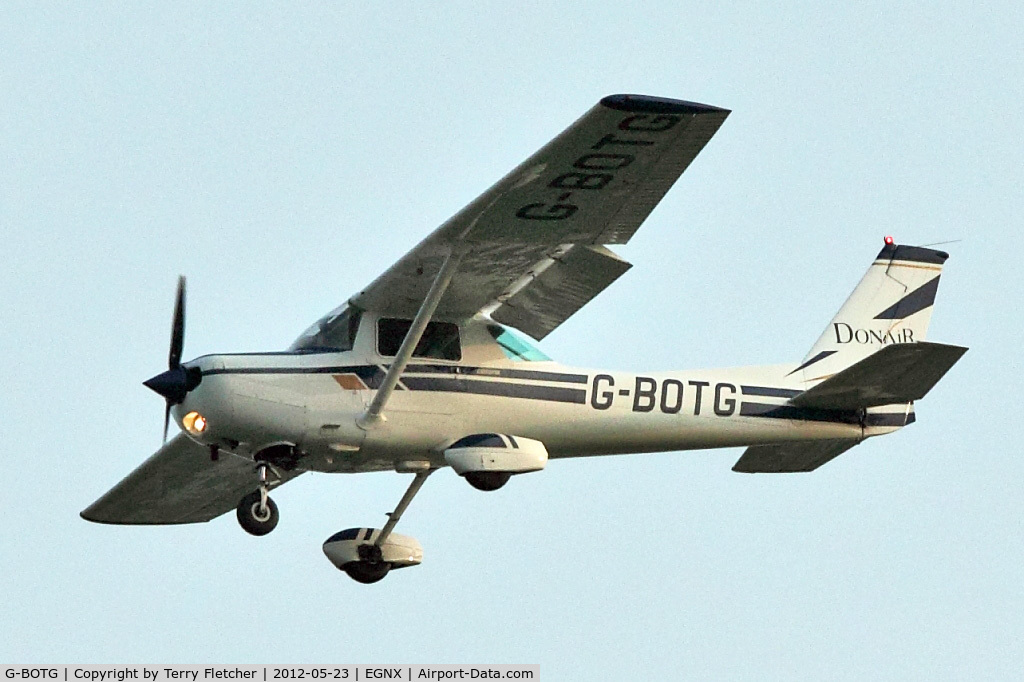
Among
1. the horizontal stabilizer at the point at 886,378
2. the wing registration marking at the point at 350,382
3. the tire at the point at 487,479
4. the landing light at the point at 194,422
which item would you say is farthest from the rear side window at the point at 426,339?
the horizontal stabilizer at the point at 886,378

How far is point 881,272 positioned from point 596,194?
5.43m

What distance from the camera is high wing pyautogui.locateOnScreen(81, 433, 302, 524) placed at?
69.1ft

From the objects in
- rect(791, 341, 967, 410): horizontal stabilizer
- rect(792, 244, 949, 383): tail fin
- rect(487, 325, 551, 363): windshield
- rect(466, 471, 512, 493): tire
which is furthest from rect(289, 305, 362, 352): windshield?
rect(792, 244, 949, 383): tail fin

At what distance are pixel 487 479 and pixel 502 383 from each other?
1050 millimetres

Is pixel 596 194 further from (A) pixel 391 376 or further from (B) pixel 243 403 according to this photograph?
(B) pixel 243 403

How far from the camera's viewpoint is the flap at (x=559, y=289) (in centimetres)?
1848

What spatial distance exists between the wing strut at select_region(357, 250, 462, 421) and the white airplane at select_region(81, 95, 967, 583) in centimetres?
2

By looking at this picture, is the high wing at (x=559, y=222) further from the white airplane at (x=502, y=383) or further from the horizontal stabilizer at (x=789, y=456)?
the horizontal stabilizer at (x=789, y=456)

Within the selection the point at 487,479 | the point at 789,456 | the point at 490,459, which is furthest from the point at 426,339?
the point at 789,456

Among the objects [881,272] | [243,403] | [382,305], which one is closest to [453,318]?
[382,305]

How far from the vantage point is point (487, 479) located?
18.2 m

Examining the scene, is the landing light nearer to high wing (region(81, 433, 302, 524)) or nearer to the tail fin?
high wing (region(81, 433, 302, 524))

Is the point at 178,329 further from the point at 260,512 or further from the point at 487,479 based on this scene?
the point at 487,479

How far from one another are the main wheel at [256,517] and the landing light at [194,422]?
84cm
